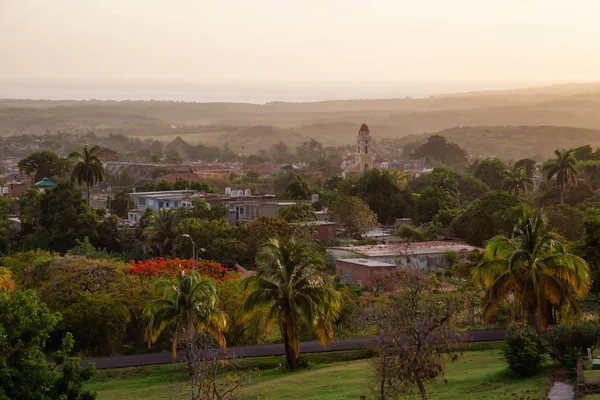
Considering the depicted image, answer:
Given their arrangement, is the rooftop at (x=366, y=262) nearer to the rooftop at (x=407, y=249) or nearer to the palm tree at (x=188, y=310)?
the rooftop at (x=407, y=249)

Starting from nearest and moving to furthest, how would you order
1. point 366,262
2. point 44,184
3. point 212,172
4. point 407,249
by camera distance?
point 366,262 → point 407,249 → point 44,184 → point 212,172

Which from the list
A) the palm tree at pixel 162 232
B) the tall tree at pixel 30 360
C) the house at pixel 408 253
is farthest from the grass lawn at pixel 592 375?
the palm tree at pixel 162 232

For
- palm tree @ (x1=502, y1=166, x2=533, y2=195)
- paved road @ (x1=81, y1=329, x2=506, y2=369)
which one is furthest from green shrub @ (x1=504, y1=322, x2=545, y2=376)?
palm tree @ (x1=502, y1=166, x2=533, y2=195)

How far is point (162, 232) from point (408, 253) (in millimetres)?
15815

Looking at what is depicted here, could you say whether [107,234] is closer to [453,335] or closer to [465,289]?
[465,289]

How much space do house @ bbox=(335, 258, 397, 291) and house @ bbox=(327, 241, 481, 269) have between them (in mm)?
1421

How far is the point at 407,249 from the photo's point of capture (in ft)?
174

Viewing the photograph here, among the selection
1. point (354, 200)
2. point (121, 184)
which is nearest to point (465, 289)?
point (354, 200)

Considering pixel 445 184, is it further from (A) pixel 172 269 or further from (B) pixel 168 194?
(A) pixel 172 269

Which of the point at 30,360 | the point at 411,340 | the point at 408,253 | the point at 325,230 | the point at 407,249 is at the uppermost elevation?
the point at 411,340

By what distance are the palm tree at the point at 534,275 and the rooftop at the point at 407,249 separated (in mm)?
23281

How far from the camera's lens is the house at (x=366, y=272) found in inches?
1842

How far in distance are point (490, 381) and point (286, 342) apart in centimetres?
776

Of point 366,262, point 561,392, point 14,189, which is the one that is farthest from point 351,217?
point 14,189
